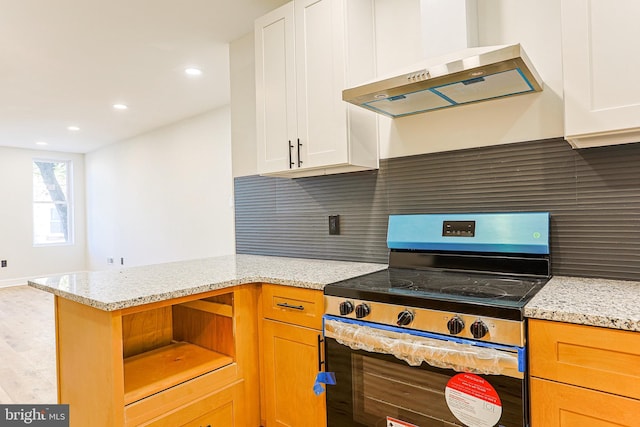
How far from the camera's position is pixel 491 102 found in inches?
72.7

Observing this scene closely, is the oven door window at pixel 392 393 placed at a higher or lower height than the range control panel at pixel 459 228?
lower

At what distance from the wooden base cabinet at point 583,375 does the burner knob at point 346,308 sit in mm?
635

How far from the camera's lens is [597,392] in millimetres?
1075

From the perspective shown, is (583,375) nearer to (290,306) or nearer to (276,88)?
(290,306)

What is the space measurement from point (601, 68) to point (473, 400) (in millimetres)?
1220

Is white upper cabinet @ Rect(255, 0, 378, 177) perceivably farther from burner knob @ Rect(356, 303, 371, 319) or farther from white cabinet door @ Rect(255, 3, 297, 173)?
burner knob @ Rect(356, 303, 371, 319)

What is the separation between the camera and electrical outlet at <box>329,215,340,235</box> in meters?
2.41

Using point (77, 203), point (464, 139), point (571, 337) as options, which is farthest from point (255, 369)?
point (77, 203)

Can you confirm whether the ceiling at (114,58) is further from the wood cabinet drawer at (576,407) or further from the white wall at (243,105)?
the wood cabinet drawer at (576,407)

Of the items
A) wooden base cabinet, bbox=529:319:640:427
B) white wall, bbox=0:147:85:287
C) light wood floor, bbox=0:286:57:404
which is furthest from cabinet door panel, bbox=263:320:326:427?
white wall, bbox=0:147:85:287

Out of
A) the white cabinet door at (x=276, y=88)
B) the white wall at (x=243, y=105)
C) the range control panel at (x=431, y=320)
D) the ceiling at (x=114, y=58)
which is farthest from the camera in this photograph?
the white wall at (x=243, y=105)

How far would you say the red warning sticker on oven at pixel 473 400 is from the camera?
1203mm

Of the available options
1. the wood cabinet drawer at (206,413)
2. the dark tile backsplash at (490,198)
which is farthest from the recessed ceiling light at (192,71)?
the wood cabinet drawer at (206,413)

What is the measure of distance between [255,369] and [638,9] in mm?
2130
